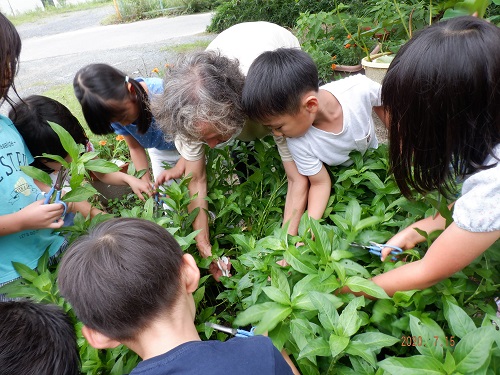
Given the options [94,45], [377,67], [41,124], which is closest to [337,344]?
[41,124]

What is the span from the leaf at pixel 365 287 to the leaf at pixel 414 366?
0.60 feet

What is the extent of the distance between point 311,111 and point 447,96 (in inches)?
26.1

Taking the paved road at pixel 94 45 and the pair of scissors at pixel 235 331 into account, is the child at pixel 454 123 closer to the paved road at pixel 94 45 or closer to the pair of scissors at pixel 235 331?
the pair of scissors at pixel 235 331

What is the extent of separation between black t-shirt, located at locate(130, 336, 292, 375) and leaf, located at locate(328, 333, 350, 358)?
0.37ft

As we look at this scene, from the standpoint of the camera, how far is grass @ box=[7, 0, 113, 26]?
55.4ft

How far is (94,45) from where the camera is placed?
34.2ft

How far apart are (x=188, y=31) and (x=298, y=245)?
Answer: 33.2 ft

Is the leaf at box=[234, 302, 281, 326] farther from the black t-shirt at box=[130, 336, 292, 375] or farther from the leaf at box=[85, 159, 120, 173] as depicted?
the leaf at box=[85, 159, 120, 173]

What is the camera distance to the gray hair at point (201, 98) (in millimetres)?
1596

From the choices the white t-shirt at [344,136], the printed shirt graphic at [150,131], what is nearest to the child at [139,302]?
the white t-shirt at [344,136]

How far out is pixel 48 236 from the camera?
1700 millimetres

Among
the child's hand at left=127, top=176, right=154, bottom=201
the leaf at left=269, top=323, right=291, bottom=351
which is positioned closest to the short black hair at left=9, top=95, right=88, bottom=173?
the child's hand at left=127, top=176, right=154, bottom=201

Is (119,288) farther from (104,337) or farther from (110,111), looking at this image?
(110,111)

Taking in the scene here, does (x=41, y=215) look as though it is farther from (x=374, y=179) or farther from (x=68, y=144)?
(x=374, y=179)
